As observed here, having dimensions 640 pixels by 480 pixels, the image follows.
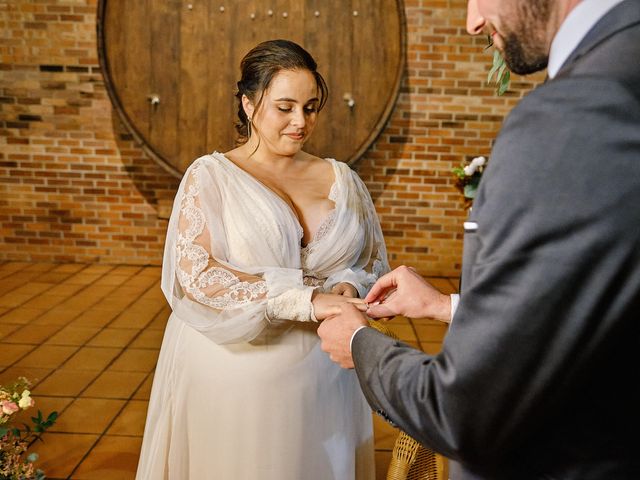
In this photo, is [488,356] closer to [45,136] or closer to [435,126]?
[435,126]

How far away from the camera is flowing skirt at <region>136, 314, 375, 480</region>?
157 centimetres

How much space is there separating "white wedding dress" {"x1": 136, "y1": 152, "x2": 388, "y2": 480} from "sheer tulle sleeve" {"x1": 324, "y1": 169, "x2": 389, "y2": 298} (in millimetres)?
12

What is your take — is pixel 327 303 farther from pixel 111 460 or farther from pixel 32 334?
pixel 32 334

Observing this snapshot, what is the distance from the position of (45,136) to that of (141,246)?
3.58 feet

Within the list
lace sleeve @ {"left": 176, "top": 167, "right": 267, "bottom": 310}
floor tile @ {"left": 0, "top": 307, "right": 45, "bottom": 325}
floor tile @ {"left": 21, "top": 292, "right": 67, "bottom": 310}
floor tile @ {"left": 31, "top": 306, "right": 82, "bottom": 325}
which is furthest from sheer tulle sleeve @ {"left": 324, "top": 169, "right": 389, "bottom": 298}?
floor tile @ {"left": 21, "top": 292, "right": 67, "bottom": 310}

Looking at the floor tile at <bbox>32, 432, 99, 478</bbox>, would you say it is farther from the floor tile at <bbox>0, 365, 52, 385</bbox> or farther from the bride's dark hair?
the bride's dark hair

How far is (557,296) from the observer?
23.7 inches

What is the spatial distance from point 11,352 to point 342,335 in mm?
2923

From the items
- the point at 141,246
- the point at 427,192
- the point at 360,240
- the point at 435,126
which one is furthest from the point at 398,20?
the point at 141,246

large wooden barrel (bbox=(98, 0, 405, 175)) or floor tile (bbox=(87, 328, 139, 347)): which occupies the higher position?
large wooden barrel (bbox=(98, 0, 405, 175))

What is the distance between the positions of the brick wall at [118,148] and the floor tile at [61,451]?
2.36 meters

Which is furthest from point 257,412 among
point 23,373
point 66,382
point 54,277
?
point 54,277

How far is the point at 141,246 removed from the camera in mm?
4836

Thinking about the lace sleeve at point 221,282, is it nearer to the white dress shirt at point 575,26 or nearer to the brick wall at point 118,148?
the white dress shirt at point 575,26
